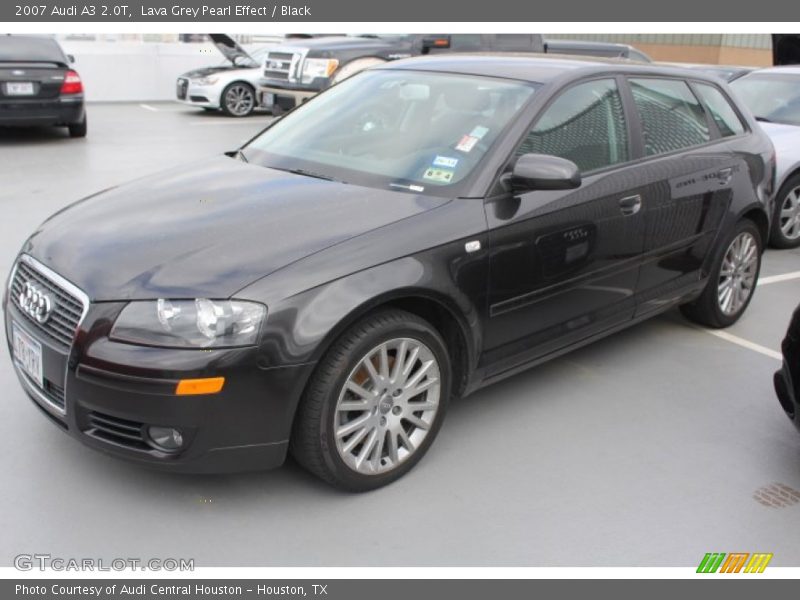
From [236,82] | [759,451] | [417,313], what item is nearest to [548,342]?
[417,313]

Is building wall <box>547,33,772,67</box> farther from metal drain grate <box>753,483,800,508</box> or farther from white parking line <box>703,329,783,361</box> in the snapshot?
metal drain grate <box>753,483,800,508</box>

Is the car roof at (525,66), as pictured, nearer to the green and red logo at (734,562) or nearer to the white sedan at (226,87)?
the green and red logo at (734,562)

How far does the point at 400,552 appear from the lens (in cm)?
296

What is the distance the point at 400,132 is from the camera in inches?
156

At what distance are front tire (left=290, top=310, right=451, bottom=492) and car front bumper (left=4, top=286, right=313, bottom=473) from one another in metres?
0.11

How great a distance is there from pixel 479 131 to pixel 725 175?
1.90 m

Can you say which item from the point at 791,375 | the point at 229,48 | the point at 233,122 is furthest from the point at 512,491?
the point at 229,48

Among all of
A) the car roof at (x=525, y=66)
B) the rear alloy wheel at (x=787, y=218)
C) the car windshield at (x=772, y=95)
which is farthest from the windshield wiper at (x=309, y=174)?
the car windshield at (x=772, y=95)

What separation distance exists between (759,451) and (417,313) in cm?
178

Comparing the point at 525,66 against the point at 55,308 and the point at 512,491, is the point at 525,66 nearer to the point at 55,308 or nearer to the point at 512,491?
the point at 512,491

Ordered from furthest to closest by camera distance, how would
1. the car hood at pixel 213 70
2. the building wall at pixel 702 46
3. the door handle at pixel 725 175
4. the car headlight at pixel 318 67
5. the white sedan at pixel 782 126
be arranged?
the building wall at pixel 702 46 < the car hood at pixel 213 70 < the car headlight at pixel 318 67 < the white sedan at pixel 782 126 < the door handle at pixel 725 175

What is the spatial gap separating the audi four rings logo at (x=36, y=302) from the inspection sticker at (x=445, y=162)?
5.61 feet

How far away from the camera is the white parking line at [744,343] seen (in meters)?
4.98

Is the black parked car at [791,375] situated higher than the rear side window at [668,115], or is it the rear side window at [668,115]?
the rear side window at [668,115]
